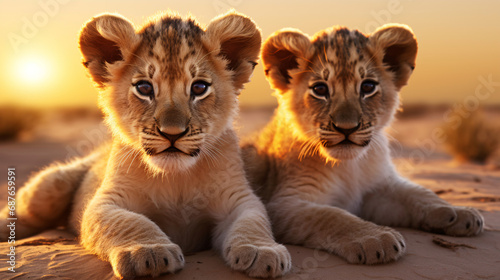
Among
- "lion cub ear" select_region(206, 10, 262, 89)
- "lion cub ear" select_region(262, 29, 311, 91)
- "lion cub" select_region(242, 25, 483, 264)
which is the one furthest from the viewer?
"lion cub ear" select_region(262, 29, 311, 91)

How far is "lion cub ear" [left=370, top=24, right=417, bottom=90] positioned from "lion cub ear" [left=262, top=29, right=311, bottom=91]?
2.17 ft

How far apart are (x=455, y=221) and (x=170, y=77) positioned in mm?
2752

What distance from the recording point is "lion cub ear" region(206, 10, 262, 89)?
3.84 meters

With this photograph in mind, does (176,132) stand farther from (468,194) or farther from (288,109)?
(468,194)

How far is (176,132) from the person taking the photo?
3.21 meters

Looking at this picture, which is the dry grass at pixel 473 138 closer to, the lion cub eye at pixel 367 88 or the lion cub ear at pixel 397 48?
the lion cub ear at pixel 397 48

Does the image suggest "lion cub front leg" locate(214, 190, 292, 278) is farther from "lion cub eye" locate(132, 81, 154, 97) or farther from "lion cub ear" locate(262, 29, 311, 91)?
"lion cub ear" locate(262, 29, 311, 91)

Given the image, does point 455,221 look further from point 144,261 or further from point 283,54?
point 144,261

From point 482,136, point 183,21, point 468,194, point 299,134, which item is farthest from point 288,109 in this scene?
point 482,136

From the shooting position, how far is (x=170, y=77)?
3453mm

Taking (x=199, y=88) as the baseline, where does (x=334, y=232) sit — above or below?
below

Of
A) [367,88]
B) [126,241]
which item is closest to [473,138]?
[367,88]

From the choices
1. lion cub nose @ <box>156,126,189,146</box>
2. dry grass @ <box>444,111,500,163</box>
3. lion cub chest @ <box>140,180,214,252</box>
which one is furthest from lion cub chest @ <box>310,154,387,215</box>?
dry grass @ <box>444,111,500,163</box>

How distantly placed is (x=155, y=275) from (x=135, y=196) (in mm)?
1065
